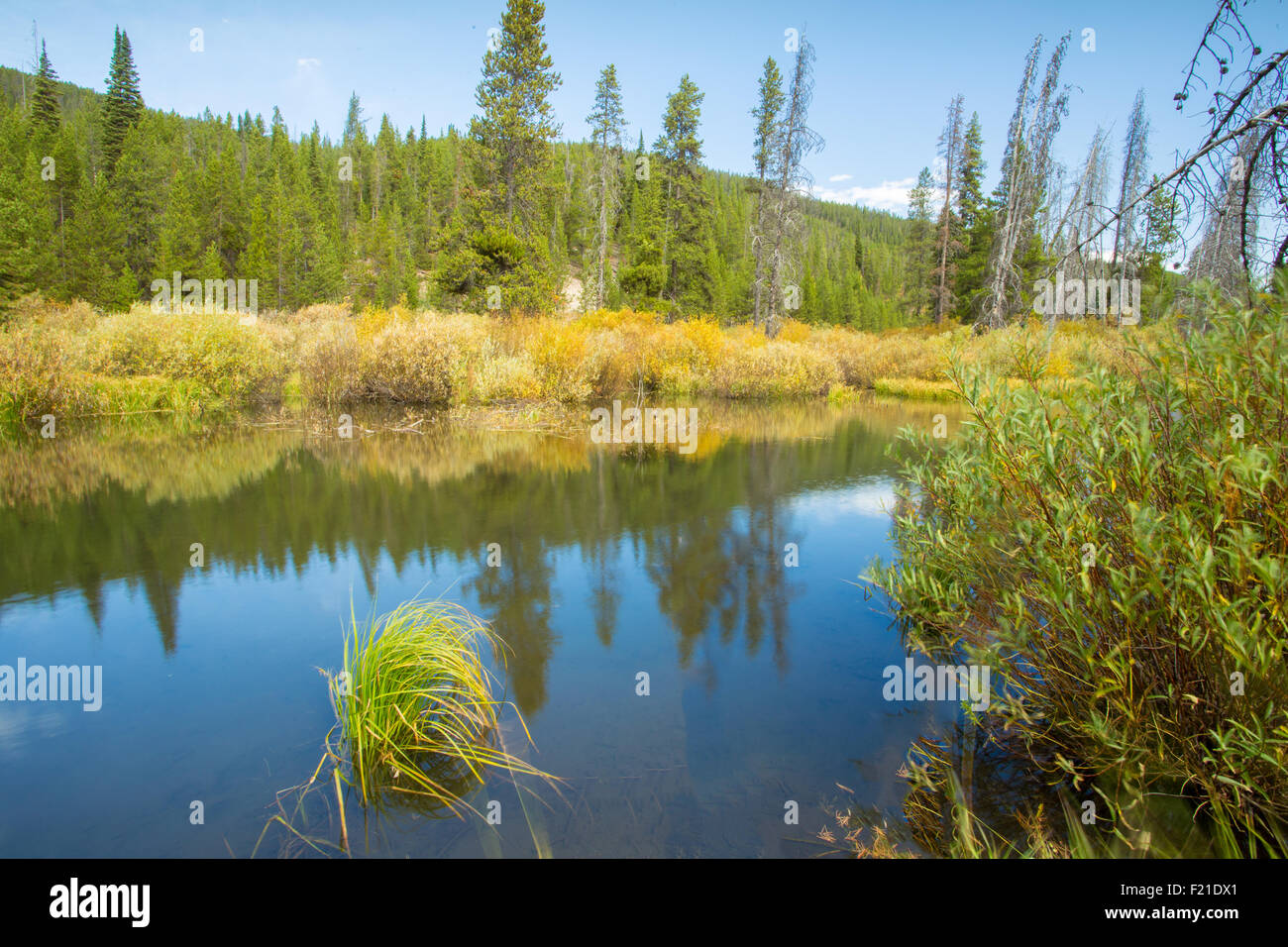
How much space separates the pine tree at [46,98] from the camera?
53.2 metres

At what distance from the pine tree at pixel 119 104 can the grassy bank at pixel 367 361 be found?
34.8 metres

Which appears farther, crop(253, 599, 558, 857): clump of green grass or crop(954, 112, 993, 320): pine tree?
crop(954, 112, 993, 320): pine tree

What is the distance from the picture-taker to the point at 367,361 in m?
20.5

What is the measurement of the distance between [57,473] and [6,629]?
775 cm

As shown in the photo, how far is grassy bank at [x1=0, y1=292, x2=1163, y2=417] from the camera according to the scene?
699 inches

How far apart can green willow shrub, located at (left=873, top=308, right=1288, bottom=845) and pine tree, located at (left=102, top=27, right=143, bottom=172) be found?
6899 cm

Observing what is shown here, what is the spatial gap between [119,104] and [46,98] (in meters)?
6.18

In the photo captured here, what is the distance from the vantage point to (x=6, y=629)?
21.8 ft

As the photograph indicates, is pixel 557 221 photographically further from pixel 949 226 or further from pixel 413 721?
pixel 413 721

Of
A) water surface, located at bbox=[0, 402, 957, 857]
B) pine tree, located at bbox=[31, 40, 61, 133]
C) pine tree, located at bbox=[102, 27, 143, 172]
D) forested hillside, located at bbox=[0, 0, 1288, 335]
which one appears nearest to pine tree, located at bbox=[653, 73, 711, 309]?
forested hillside, located at bbox=[0, 0, 1288, 335]

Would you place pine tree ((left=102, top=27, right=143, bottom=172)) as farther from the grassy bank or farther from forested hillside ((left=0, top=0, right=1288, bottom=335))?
the grassy bank

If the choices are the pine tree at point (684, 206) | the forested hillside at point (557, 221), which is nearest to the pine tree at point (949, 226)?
the forested hillside at point (557, 221)
